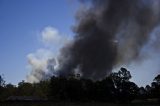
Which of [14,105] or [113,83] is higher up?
[113,83]

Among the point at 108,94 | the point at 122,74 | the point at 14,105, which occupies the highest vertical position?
the point at 122,74

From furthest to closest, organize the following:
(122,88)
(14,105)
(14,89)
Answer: (14,89)
(122,88)
(14,105)

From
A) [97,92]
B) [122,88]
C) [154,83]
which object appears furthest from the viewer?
[154,83]

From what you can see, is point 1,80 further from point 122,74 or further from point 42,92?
point 122,74

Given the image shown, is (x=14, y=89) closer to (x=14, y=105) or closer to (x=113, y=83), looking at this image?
(x=113, y=83)

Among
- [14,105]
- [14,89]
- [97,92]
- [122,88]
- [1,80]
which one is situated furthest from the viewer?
[14,89]

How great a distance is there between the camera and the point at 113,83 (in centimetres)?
11431

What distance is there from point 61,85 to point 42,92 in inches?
1907

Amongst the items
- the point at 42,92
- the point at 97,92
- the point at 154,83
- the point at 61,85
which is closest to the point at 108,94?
the point at 97,92

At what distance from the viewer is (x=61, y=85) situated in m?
107

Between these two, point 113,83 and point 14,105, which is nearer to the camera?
point 14,105

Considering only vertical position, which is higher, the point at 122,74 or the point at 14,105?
the point at 122,74

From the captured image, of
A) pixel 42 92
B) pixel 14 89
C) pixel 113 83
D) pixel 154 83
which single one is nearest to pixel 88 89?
pixel 113 83

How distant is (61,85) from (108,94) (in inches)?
563
